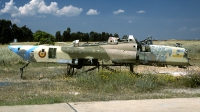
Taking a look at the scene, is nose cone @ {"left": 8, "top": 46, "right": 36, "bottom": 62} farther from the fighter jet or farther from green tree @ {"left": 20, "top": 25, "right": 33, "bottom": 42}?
green tree @ {"left": 20, "top": 25, "right": 33, "bottom": 42}

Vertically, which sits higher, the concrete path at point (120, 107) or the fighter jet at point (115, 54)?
the fighter jet at point (115, 54)

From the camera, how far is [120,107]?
5.49m

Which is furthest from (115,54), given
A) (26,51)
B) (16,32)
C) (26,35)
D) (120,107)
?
(26,35)

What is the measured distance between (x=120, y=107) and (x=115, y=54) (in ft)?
30.6

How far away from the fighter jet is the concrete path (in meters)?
8.76

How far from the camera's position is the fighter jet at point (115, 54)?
1465 cm

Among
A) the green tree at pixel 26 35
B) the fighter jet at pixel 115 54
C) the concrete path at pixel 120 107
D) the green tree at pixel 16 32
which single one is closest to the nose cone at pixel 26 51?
the fighter jet at pixel 115 54

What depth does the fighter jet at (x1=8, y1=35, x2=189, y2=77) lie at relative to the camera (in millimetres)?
14648

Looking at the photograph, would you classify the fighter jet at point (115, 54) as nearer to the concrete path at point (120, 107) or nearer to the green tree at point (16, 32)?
the concrete path at point (120, 107)

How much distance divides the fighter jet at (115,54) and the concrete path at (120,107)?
876 centimetres

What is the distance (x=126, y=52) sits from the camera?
14.7m

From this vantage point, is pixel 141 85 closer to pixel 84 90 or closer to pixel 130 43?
pixel 84 90

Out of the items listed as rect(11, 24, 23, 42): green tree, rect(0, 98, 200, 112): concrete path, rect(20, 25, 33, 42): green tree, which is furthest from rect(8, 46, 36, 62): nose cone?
rect(20, 25, 33, 42): green tree

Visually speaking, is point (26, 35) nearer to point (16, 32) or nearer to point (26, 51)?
point (16, 32)
